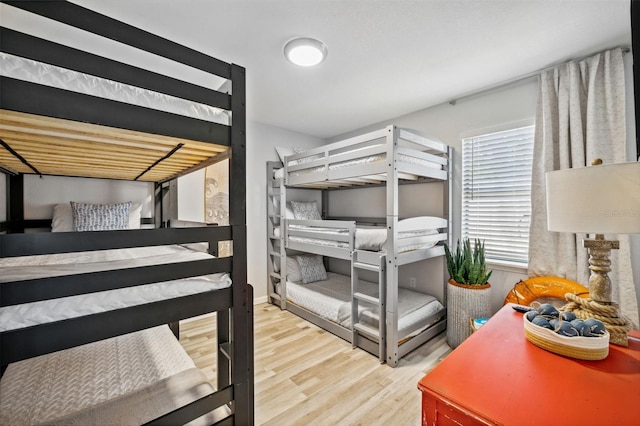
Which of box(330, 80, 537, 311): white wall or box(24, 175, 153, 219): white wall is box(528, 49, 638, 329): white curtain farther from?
box(24, 175, 153, 219): white wall

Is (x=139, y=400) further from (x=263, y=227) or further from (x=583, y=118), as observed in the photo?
(x=583, y=118)

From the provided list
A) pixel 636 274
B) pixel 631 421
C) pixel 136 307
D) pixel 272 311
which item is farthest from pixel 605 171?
pixel 272 311

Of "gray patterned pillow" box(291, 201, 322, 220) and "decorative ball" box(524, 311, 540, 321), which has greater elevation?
"gray patterned pillow" box(291, 201, 322, 220)

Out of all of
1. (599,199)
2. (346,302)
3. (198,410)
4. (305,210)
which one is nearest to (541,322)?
(599,199)

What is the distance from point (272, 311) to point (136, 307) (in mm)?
2542

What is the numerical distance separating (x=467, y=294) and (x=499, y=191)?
105cm

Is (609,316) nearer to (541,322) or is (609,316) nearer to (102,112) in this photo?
(541,322)

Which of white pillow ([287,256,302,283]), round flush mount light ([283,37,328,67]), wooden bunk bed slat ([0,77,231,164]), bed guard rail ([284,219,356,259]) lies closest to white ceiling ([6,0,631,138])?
round flush mount light ([283,37,328,67])

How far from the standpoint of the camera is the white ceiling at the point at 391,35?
151 centimetres

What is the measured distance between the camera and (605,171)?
3.45 feet

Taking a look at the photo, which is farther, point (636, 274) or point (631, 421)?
point (636, 274)

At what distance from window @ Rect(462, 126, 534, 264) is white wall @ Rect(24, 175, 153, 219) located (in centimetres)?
360

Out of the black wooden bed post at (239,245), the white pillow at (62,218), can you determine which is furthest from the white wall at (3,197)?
the black wooden bed post at (239,245)

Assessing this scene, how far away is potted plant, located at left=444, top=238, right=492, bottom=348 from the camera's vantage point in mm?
2295
